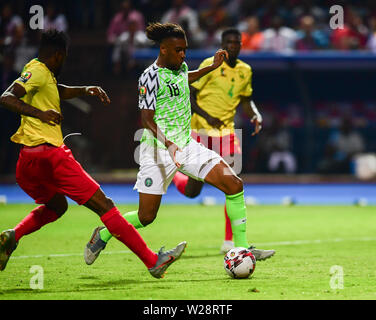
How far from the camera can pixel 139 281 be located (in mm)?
7328

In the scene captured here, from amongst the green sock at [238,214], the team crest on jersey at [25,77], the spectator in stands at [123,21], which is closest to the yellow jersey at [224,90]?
the green sock at [238,214]

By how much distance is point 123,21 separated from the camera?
2078 centimetres

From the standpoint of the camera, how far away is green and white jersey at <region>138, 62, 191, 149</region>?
7.77 m

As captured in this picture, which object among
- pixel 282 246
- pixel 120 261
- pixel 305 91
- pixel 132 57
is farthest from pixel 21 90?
pixel 305 91

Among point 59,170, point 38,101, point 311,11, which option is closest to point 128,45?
point 311,11

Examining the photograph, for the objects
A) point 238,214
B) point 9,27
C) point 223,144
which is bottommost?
point 238,214

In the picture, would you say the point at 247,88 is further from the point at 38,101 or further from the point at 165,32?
the point at 38,101

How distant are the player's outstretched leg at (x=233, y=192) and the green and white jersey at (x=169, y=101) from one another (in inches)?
18.1

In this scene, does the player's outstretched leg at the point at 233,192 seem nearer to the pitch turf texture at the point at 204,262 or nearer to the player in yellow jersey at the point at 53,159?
the pitch turf texture at the point at 204,262

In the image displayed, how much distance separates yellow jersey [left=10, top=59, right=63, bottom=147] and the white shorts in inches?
41.6

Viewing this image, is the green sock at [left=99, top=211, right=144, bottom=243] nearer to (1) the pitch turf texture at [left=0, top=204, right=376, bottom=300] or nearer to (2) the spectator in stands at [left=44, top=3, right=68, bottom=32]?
(1) the pitch turf texture at [left=0, top=204, right=376, bottom=300]

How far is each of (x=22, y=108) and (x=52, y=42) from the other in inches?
31.0

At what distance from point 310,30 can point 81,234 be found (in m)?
10.6
